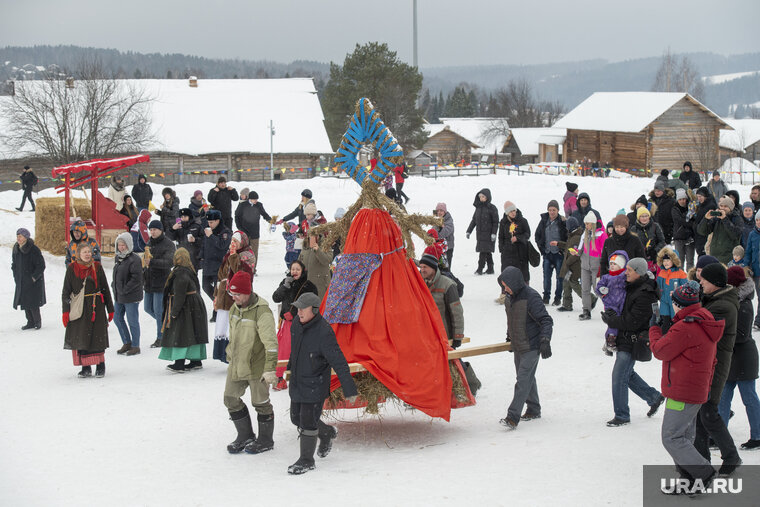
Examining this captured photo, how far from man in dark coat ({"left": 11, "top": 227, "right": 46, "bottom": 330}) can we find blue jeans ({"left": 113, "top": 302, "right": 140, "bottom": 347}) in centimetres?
230

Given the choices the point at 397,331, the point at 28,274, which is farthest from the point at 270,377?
the point at 28,274

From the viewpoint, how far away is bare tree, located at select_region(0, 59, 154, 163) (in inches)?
1296

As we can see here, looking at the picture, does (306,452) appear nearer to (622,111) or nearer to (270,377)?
(270,377)

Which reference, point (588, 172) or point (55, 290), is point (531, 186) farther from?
point (55, 290)

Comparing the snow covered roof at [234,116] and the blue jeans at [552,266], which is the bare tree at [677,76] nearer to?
the snow covered roof at [234,116]

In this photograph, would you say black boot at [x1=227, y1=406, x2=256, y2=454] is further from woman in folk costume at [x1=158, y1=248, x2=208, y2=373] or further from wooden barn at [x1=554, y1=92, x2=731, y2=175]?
wooden barn at [x1=554, y1=92, x2=731, y2=175]

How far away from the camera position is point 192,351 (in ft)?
34.4

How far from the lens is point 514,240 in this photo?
1331 centimetres

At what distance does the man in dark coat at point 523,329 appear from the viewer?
7.78 metres

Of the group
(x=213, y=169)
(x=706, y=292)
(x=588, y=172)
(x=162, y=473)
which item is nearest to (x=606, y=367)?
(x=706, y=292)

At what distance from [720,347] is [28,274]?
10.6m

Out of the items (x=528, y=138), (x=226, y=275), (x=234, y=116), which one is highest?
(x=528, y=138)

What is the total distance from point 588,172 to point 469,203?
1611 cm

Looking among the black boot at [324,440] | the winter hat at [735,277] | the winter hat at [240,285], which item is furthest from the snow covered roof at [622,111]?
the black boot at [324,440]
